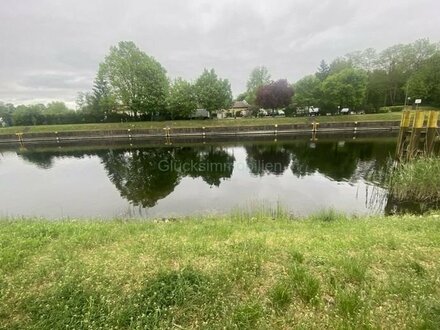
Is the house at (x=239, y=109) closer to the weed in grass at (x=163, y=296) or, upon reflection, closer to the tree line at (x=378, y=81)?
the tree line at (x=378, y=81)

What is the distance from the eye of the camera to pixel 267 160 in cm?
2067

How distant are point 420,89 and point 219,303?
174ft

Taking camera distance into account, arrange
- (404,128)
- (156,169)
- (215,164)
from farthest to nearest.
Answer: (215,164) < (156,169) < (404,128)

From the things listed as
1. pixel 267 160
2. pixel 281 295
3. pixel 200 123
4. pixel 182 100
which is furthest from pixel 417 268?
pixel 182 100

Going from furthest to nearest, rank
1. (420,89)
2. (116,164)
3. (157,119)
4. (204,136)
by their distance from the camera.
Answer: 1. (157,119)
2. (420,89)
3. (204,136)
4. (116,164)

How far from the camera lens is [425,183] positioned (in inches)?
389

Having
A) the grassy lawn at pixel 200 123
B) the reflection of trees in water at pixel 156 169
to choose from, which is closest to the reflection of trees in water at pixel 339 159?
the reflection of trees in water at pixel 156 169

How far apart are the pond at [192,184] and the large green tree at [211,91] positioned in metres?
22.2

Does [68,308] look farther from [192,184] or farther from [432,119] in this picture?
[432,119]

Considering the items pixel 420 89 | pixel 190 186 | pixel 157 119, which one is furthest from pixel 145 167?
pixel 420 89

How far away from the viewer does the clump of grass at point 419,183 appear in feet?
32.3

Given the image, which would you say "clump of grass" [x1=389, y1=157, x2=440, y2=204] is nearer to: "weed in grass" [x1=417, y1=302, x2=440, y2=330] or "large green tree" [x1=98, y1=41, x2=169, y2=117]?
"weed in grass" [x1=417, y1=302, x2=440, y2=330]

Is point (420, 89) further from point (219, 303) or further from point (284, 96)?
point (219, 303)

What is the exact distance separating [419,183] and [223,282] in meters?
10.5
